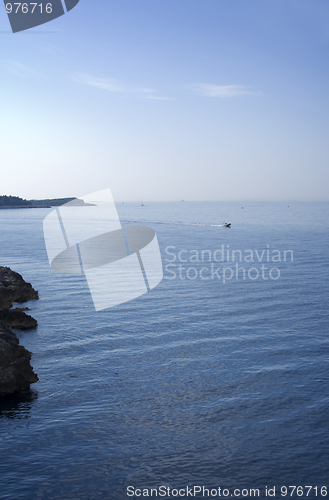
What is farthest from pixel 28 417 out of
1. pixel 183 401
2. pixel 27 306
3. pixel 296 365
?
pixel 27 306

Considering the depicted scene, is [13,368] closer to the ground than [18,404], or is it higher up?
higher up

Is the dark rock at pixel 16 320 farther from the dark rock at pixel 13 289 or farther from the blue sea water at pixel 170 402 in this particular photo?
the dark rock at pixel 13 289

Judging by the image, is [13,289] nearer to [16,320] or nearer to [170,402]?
[16,320]

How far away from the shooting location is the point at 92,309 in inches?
1307

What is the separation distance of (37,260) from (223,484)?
180 ft

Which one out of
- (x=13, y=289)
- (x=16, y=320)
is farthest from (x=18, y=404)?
(x=13, y=289)

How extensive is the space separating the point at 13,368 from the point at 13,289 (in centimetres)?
1702

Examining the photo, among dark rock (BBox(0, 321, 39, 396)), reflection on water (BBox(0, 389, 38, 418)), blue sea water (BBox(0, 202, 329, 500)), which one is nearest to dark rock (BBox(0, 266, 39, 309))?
blue sea water (BBox(0, 202, 329, 500))

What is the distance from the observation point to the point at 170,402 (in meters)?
17.3

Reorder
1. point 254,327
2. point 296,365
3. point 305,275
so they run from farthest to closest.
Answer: point 305,275
point 254,327
point 296,365

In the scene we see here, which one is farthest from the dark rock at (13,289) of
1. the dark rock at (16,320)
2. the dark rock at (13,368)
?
the dark rock at (13,368)

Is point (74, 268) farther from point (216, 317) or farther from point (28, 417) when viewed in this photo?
Answer: point (28, 417)

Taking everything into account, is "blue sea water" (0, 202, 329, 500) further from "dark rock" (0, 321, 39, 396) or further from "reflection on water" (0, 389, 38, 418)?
"dark rock" (0, 321, 39, 396)

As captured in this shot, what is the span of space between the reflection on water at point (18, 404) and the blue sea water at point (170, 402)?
3.1 inches
